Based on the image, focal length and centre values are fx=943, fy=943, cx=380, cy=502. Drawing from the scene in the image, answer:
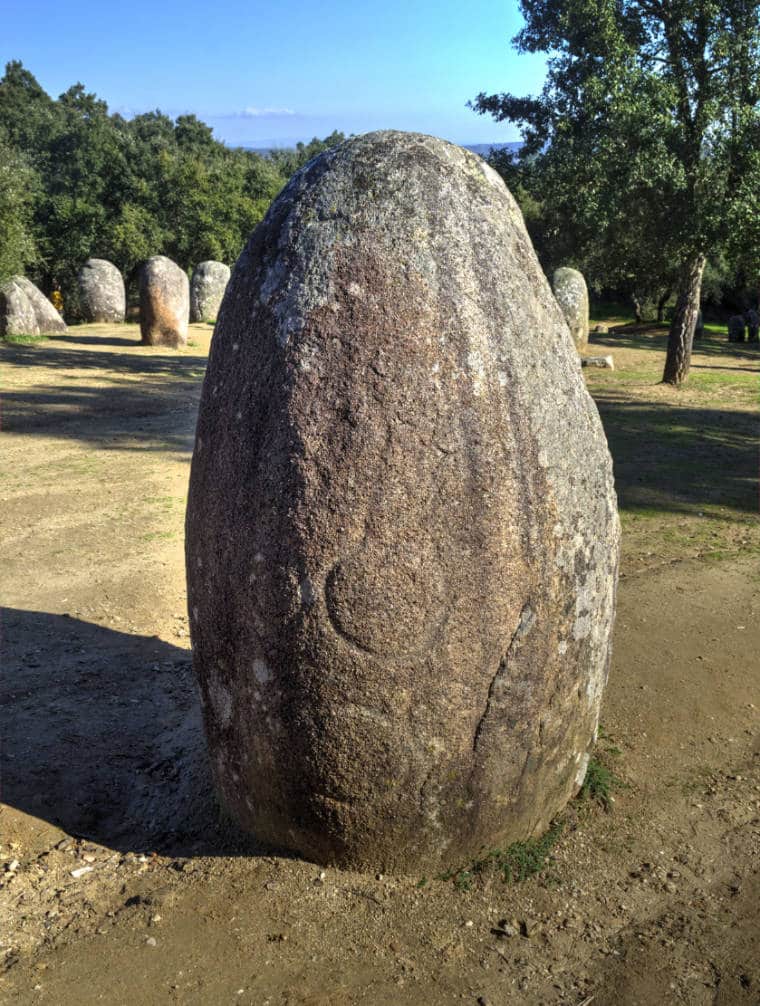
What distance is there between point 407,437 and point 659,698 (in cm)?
264

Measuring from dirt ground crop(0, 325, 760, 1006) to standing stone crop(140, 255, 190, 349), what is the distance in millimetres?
15306

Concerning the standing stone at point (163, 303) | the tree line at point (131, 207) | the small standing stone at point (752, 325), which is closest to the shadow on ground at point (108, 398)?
the standing stone at point (163, 303)

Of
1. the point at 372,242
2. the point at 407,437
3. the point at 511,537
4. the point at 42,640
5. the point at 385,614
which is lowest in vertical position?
the point at 42,640

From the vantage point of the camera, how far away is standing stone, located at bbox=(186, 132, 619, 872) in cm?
310

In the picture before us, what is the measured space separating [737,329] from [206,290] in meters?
15.7

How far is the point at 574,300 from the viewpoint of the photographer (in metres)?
22.0

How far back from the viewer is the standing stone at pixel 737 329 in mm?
26828

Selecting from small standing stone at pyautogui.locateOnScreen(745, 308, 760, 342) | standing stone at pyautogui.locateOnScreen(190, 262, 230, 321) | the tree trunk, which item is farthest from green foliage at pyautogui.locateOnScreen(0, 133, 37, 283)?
small standing stone at pyautogui.locateOnScreen(745, 308, 760, 342)

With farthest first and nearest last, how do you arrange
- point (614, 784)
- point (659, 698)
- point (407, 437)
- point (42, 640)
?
point (42, 640) → point (659, 698) → point (614, 784) → point (407, 437)

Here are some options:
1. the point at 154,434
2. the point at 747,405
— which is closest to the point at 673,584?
the point at 154,434

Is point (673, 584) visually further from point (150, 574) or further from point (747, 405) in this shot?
point (747, 405)

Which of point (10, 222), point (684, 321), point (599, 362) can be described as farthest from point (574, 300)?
point (10, 222)

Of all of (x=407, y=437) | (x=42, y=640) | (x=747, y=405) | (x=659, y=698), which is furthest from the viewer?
(x=747, y=405)

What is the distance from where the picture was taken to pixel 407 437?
3.09 meters
